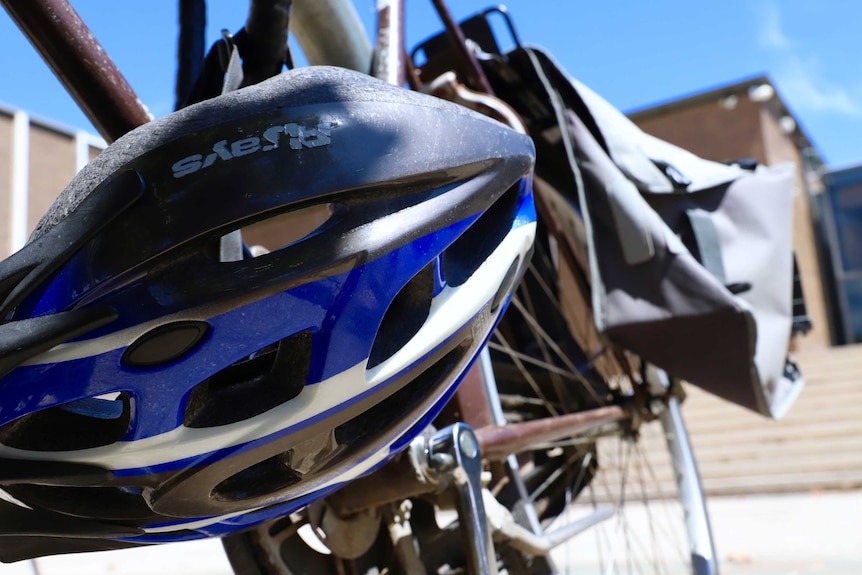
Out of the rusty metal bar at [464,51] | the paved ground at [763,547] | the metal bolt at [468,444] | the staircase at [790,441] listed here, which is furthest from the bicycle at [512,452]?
the staircase at [790,441]

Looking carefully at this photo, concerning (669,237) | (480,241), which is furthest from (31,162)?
(480,241)

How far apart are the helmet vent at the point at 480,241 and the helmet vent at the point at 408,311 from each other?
0.04m

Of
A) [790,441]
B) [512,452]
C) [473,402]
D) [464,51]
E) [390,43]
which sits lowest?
[790,441]

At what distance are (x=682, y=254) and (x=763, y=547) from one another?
2.66 metres

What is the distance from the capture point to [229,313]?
0.71 metres

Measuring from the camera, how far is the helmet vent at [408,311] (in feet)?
2.80

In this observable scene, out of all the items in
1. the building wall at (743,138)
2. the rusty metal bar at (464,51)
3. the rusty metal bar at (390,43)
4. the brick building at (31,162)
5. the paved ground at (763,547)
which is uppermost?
the brick building at (31,162)

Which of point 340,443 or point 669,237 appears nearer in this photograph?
point 340,443

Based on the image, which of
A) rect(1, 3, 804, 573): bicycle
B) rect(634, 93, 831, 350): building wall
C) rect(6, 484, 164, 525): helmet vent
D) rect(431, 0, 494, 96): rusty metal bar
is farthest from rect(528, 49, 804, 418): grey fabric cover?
rect(634, 93, 831, 350): building wall

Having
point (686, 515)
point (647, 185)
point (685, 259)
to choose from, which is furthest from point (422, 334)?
point (686, 515)

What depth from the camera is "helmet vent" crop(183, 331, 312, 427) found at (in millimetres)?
766

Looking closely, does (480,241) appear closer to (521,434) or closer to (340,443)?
(340,443)

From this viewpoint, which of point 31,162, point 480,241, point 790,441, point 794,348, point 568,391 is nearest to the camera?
point 480,241

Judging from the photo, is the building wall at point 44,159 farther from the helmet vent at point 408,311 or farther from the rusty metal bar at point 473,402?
the helmet vent at point 408,311
